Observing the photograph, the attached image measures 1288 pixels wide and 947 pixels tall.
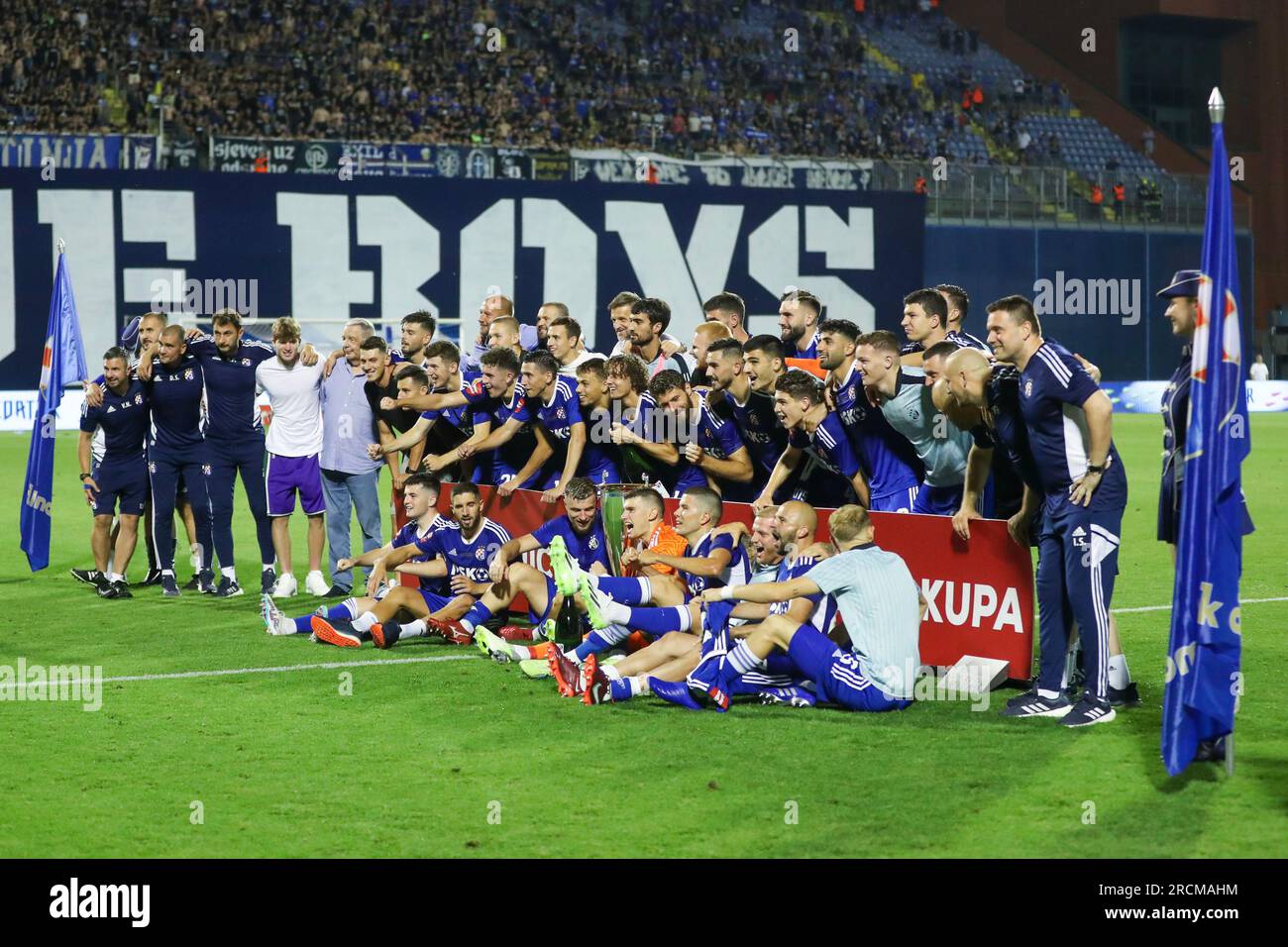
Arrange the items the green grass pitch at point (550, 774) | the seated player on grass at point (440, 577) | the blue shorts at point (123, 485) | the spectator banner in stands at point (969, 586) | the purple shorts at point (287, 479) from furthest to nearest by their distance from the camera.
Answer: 1. the blue shorts at point (123, 485)
2. the purple shorts at point (287, 479)
3. the seated player on grass at point (440, 577)
4. the spectator banner in stands at point (969, 586)
5. the green grass pitch at point (550, 774)

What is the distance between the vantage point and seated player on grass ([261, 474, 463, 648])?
1018cm

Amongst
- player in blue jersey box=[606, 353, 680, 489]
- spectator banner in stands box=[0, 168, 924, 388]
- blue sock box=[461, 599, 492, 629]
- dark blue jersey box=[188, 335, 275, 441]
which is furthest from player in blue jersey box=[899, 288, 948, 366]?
spectator banner in stands box=[0, 168, 924, 388]

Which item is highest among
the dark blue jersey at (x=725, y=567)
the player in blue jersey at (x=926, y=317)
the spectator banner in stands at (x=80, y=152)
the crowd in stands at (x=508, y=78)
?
the crowd in stands at (x=508, y=78)

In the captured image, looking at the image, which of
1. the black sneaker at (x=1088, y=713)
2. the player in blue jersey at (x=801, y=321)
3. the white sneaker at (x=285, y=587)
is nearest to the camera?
the black sneaker at (x=1088, y=713)

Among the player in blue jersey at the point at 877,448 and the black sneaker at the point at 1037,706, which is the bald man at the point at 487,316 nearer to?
the player in blue jersey at the point at 877,448

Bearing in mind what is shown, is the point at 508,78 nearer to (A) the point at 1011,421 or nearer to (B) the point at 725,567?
(B) the point at 725,567

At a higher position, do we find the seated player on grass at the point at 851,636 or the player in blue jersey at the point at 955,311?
the player in blue jersey at the point at 955,311

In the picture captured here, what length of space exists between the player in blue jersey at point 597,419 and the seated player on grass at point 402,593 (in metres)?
1.08

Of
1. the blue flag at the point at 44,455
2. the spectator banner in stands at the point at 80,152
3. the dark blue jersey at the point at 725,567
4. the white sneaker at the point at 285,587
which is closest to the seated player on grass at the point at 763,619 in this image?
the dark blue jersey at the point at 725,567

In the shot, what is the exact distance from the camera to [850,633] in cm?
765

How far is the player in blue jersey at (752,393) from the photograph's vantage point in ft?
30.3

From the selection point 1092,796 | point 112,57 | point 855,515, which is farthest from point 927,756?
point 112,57

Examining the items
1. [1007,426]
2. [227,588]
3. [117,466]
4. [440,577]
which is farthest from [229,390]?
[1007,426]

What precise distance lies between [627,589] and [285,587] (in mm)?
4311
